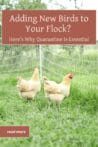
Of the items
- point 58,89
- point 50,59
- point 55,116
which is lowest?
point 55,116

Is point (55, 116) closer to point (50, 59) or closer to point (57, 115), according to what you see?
point (57, 115)

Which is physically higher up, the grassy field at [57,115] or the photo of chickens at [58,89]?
the photo of chickens at [58,89]

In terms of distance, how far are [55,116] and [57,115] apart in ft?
0.09

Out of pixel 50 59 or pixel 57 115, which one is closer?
pixel 57 115

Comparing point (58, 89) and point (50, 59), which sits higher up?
point (50, 59)

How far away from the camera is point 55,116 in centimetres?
444

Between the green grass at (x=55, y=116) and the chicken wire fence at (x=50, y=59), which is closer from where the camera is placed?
the green grass at (x=55, y=116)

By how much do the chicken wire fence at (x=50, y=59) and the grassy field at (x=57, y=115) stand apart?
0.06ft

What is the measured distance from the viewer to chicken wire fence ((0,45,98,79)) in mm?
4457

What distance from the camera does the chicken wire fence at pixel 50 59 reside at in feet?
14.6

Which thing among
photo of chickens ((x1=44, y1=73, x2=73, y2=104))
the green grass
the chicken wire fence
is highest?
the chicken wire fence

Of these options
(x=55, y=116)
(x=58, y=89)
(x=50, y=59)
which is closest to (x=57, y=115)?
(x=55, y=116)

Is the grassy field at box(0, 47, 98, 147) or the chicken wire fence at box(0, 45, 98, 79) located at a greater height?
the chicken wire fence at box(0, 45, 98, 79)

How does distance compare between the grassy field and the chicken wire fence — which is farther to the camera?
the chicken wire fence
